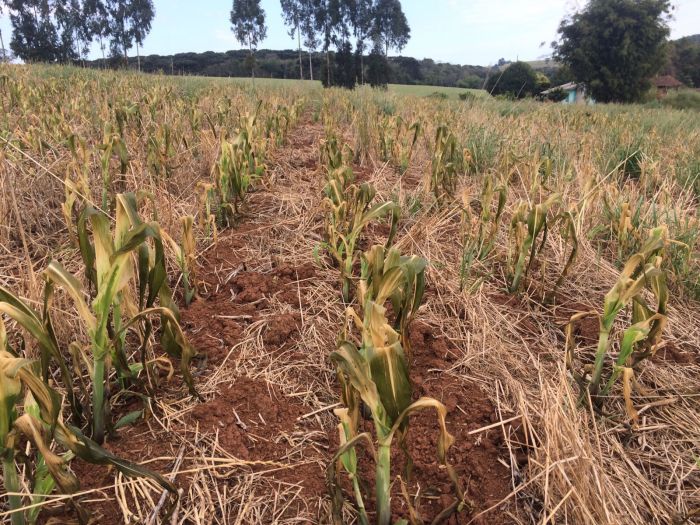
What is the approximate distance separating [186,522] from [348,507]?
36cm

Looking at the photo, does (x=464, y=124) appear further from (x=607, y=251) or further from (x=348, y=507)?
(x=348, y=507)

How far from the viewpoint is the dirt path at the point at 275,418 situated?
0.98 metres

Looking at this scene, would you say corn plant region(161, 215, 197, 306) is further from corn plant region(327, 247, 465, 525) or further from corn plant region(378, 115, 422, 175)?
corn plant region(378, 115, 422, 175)

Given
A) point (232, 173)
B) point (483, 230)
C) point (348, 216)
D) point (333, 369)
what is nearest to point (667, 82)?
Answer: point (483, 230)

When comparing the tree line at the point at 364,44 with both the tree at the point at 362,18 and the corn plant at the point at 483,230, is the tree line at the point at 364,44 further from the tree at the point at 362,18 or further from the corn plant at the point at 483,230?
the corn plant at the point at 483,230

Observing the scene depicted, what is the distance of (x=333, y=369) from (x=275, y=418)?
0.26m

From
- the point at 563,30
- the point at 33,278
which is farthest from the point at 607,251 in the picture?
the point at 563,30

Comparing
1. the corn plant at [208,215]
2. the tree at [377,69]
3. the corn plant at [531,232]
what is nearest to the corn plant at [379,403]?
the corn plant at [531,232]

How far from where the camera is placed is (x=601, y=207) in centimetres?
262

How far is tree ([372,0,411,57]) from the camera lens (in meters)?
49.1

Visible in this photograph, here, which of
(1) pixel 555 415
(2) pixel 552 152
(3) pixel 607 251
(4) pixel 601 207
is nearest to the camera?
(1) pixel 555 415

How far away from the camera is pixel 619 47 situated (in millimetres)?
25797

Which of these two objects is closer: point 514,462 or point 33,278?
point 514,462

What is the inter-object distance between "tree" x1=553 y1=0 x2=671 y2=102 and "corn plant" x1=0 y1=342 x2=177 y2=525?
104 ft
